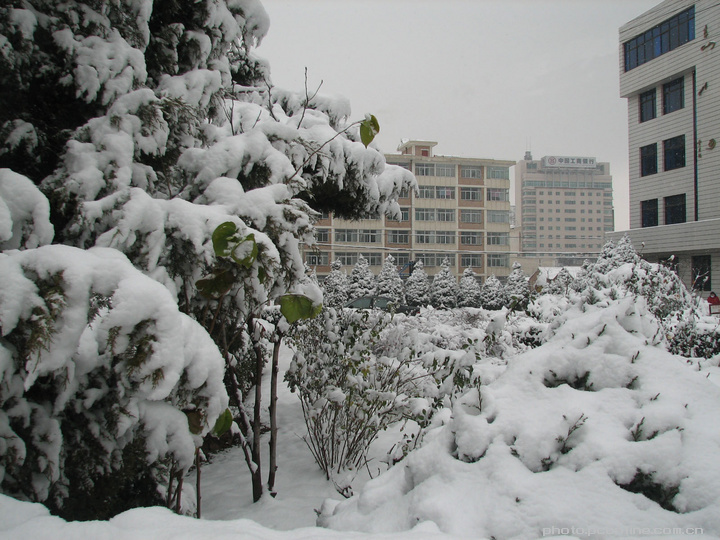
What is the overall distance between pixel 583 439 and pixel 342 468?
8.24 ft

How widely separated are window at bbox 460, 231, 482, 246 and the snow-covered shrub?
139 ft

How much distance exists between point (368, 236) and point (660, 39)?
24.9m

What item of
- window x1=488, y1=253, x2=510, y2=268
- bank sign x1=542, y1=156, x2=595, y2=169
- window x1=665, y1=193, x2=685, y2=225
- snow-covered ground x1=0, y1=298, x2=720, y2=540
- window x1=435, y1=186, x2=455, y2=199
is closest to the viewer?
snow-covered ground x1=0, y1=298, x2=720, y2=540

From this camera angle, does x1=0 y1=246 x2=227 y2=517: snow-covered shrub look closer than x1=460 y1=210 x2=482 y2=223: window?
Yes

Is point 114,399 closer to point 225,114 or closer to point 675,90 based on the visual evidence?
point 225,114

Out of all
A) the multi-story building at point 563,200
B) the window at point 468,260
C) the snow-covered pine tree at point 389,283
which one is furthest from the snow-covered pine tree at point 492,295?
the multi-story building at point 563,200

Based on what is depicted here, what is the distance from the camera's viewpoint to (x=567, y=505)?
1.54 metres

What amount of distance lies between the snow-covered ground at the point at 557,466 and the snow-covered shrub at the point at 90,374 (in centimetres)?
33

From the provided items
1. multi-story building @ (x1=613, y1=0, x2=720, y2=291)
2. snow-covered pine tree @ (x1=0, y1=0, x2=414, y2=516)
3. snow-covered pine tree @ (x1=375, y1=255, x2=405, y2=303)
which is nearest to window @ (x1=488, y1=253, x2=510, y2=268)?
snow-covered pine tree @ (x1=375, y1=255, x2=405, y2=303)

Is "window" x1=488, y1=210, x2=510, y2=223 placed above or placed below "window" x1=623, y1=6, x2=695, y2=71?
below

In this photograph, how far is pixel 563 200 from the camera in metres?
121

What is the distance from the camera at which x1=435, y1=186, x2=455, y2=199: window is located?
42438mm

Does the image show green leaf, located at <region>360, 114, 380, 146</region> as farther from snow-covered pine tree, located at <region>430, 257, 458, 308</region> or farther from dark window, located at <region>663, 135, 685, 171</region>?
snow-covered pine tree, located at <region>430, 257, 458, 308</region>

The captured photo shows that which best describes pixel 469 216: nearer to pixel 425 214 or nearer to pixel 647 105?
pixel 425 214
